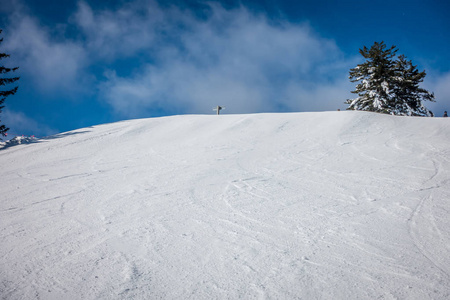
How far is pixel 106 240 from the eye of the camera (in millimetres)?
2867

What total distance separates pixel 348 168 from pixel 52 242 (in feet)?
19.7

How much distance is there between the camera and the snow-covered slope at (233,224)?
2.16 metres

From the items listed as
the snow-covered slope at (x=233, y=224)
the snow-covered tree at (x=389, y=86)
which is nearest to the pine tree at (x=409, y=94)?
the snow-covered tree at (x=389, y=86)

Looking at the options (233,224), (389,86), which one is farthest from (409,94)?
(233,224)

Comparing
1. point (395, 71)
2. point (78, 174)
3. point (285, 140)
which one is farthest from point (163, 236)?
point (395, 71)

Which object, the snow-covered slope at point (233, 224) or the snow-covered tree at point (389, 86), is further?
the snow-covered tree at point (389, 86)

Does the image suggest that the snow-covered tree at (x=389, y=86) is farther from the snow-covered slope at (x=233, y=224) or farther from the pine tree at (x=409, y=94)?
the snow-covered slope at (x=233, y=224)

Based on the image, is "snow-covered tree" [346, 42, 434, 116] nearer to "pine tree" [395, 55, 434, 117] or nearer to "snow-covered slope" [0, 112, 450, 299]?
"pine tree" [395, 55, 434, 117]

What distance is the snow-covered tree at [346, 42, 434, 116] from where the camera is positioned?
20531 mm

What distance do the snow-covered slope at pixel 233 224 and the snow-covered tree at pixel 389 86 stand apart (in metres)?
16.2

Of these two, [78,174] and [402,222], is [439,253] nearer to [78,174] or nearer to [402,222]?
[402,222]

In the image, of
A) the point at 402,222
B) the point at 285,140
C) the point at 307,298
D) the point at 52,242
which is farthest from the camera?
the point at 285,140

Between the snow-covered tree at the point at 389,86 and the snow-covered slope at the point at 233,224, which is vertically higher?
the snow-covered tree at the point at 389,86

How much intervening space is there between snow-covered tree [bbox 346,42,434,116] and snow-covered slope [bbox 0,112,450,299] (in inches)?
639
